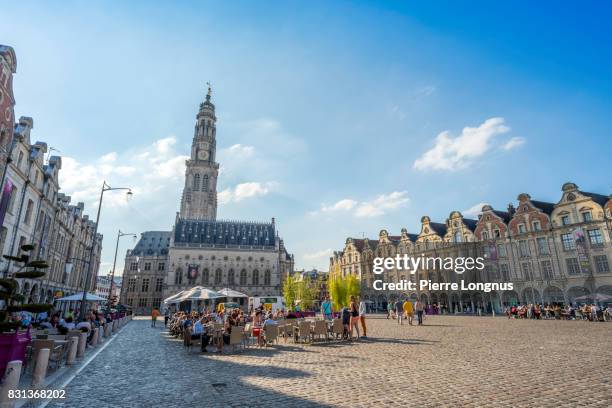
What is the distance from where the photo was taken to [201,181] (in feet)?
289

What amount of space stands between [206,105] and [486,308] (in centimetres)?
8918

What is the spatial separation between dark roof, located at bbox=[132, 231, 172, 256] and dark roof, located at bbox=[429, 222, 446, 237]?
201ft

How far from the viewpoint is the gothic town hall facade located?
71.0 m

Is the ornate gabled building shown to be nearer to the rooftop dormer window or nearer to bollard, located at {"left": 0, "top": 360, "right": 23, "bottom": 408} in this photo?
the rooftop dormer window

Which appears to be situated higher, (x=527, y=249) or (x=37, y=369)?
(x=527, y=249)

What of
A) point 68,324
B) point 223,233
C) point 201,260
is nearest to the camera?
point 68,324

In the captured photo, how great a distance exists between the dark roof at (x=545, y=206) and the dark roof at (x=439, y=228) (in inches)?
565

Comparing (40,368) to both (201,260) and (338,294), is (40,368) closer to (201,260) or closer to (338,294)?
(338,294)

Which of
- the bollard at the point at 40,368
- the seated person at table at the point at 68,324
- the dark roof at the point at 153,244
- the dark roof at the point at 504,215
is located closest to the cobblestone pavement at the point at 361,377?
the bollard at the point at 40,368

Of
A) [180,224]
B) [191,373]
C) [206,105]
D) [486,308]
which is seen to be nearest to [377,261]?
[486,308]

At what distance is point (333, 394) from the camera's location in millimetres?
7129

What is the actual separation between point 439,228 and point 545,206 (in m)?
15.8

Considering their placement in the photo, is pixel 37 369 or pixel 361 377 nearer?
pixel 37 369

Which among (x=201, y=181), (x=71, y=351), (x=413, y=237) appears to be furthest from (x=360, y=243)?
(x=71, y=351)
